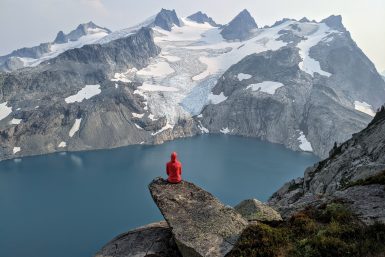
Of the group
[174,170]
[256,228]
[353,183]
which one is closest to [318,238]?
[256,228]

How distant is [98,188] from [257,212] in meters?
122

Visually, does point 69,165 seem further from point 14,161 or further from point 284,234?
point 284,234

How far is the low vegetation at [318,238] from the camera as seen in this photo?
497 inches

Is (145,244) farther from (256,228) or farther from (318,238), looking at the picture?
(318,238)

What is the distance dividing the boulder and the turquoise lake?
7304 cm

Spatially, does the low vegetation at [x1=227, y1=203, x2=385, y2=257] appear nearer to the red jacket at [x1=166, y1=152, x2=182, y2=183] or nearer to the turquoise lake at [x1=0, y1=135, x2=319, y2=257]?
the red jacket at [x1=166, y1=152, x2=182, y2=183]

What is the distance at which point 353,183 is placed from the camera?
69.8 ft

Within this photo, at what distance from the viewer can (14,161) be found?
194 meters

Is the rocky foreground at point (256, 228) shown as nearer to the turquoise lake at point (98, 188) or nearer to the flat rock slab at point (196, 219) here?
the flat rock slab at point (196, 219)

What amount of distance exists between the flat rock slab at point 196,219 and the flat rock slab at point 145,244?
1.03 metres

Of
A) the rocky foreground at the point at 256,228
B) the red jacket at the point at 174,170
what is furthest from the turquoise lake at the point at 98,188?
the rocky foreground at the point at 256,228

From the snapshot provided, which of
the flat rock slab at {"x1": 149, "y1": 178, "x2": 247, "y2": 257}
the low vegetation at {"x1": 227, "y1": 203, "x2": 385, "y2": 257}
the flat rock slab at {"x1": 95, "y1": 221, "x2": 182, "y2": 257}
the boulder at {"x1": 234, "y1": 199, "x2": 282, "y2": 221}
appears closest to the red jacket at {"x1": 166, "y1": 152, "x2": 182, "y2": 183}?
the flat rock slab at {"x1": 149, "y1": 178, "x2": 247, "y2": 257}

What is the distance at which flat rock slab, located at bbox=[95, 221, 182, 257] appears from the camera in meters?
16.7

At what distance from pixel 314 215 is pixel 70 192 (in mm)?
127297
